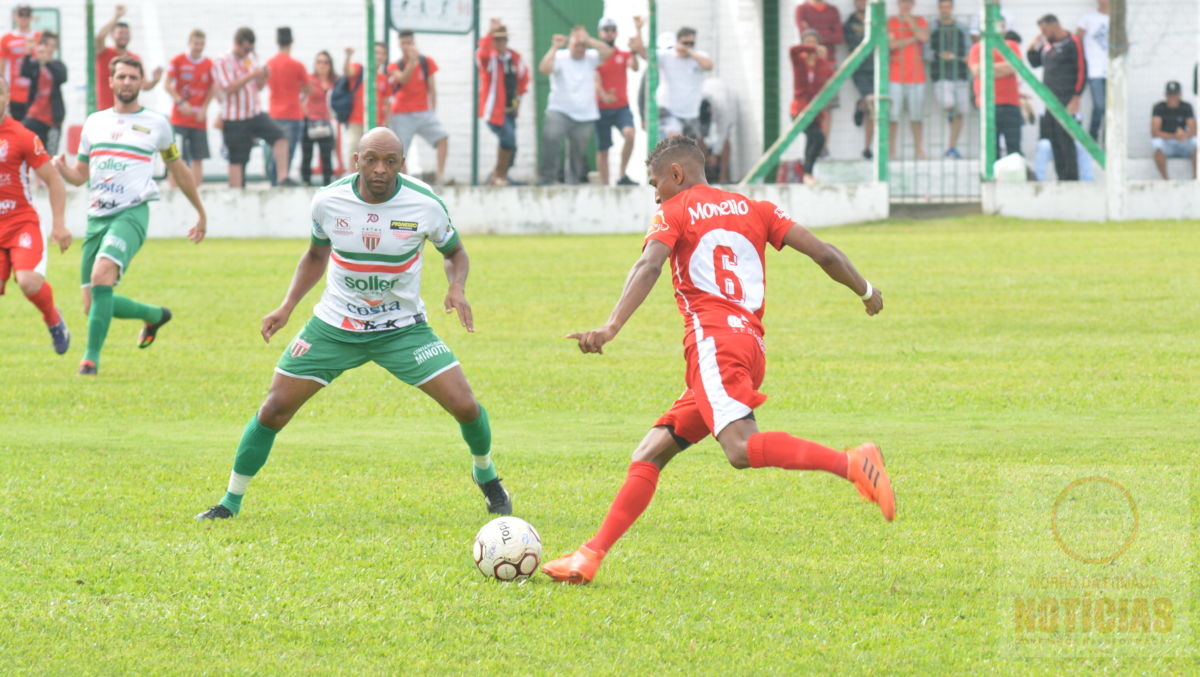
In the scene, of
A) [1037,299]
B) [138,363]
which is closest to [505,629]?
[138,363]

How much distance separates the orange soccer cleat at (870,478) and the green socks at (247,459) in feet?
9.92

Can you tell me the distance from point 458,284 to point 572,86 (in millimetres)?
15861

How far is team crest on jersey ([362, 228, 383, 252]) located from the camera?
25.3 ft

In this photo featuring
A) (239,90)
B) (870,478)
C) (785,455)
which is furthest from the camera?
(239,90)

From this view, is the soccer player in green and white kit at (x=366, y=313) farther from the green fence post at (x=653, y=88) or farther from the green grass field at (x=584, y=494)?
the green fence post at (x=653, y=88)

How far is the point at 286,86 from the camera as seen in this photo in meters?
23.7

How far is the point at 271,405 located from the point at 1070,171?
19.2 m

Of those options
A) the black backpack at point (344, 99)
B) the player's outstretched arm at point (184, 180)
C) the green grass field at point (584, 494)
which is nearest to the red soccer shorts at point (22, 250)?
the green grass field at point (584, 494)

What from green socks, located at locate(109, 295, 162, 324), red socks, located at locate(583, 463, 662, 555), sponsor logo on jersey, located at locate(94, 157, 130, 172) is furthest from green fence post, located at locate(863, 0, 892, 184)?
red socks, located at locate(583, 463, 662, 555)

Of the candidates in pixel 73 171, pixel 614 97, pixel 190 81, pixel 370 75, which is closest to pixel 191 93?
pixel 190 81

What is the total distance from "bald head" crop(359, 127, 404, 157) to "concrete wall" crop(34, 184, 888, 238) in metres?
16.0

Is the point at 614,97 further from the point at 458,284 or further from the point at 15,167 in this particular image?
the point at 458,284

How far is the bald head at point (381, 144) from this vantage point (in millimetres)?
7531

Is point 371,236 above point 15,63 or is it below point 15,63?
below
